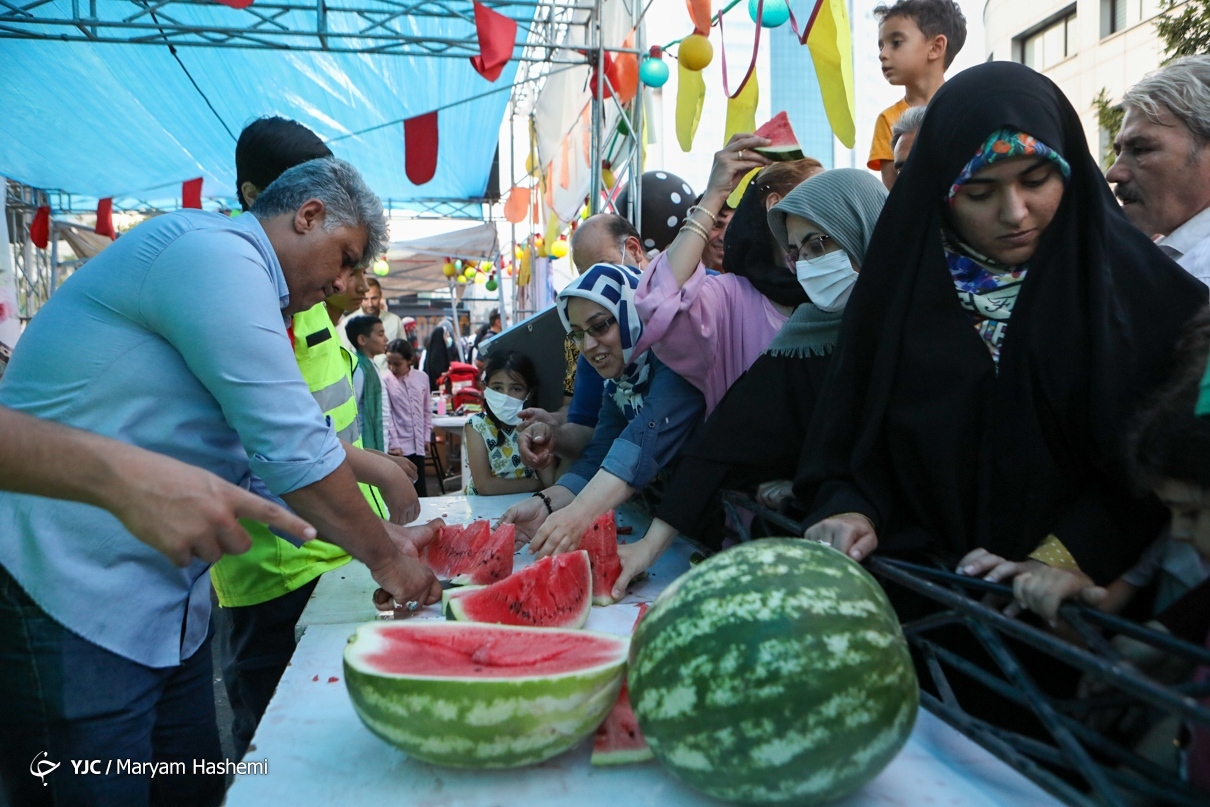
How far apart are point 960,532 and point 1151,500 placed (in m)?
0.36

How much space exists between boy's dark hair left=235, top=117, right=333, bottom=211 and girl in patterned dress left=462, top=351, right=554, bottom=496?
5.93 feet

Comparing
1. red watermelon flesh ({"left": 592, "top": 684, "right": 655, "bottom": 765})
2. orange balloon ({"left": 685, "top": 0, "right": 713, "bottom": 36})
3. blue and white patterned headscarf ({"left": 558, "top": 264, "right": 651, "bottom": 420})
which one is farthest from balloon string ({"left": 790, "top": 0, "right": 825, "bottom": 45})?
red watermelon flesh ({"left": 592, "top": 684, "right": 655, "bottom": 765})

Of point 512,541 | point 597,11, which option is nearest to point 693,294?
point 512,541

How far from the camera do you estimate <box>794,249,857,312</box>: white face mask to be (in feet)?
7.01

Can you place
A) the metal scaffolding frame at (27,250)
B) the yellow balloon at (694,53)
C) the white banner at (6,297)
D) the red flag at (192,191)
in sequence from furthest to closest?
the metal scaffolding frame at (27,250) < the red flag at (192,191) < the white banner at (6,297) < the yellow balloon at (694,53)

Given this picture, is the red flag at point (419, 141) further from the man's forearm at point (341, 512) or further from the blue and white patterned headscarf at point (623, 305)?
the man's forearm at point (341, 512)

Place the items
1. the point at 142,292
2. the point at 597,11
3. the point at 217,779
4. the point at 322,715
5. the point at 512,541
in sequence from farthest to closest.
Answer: the point at 597,11 → the point at 512,541 → the point at 217,779 → the point at 142,292 → the point at 322,715

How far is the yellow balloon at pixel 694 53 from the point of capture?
5.24m

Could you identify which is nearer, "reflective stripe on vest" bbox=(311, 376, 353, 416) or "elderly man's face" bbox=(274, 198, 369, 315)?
"elderly man's face" bbox=(274, 198, 369, 315)

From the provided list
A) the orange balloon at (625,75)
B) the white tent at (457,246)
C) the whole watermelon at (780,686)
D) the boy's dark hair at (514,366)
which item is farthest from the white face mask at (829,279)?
the white tent at (457,246)

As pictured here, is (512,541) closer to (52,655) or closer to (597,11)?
(52,655)

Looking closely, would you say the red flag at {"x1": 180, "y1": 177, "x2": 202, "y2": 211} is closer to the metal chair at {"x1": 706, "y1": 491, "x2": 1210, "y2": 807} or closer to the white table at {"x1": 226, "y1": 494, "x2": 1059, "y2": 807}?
the white table at {"x1": 226, "y1": 494, "x2": 1059, "y2": 807}

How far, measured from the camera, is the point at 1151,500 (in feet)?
5.01

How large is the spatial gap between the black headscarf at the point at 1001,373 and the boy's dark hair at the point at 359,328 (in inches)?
250
